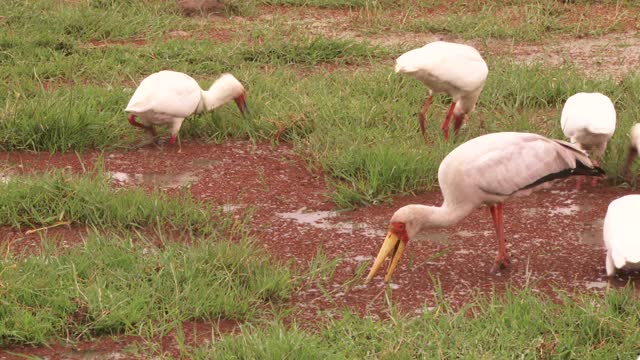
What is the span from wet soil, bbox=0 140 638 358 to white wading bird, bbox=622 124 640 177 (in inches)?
5.2

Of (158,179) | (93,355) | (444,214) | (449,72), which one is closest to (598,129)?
(449,72)

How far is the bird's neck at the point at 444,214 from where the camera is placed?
16.7 ft

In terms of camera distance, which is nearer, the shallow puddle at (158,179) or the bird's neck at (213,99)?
the shallow puddle at (158,179)

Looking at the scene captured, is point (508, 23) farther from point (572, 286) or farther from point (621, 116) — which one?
point (572, 286)

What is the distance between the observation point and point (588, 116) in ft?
19.5

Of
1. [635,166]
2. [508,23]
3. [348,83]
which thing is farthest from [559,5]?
[635,166]

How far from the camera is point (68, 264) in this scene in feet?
15.9

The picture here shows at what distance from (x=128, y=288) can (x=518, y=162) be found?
1.78m

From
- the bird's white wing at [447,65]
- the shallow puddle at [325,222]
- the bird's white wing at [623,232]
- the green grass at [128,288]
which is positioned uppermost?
the bird's white wing at [447,65]

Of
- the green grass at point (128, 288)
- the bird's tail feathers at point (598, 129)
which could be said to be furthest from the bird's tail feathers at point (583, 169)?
the green grass at point (128, 288)

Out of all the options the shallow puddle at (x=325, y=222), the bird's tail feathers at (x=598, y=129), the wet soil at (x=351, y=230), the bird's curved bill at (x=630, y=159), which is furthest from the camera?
the bird's curved bill at (x=630, y=159)

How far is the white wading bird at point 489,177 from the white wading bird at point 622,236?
34cm

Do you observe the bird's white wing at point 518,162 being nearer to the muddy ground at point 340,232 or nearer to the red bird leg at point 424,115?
the muddy ground at point 340,232

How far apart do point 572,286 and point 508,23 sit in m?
4.26
